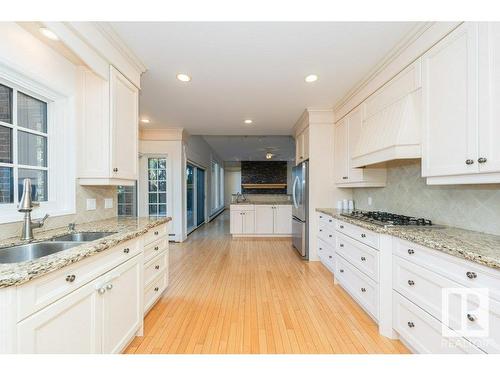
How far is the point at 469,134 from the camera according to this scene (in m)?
1.49

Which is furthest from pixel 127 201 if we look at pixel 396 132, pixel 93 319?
pixel 396 132

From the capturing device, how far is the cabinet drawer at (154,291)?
2.14 metres

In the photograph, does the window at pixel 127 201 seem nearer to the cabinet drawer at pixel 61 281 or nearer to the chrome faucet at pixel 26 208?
the chrome faucet at pixel 26 208

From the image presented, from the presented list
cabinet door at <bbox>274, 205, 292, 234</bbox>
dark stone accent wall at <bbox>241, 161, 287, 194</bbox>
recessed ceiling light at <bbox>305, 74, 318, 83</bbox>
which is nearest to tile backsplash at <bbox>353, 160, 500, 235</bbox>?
recessed ceiling light at <bbox>305, 74, 318, 83</bbox>

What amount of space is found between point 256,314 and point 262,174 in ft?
27.1

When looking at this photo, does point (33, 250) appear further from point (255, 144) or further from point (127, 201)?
point (255, 144)

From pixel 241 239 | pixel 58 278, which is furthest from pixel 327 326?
pixel 241 239

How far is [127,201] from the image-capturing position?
4.97 m

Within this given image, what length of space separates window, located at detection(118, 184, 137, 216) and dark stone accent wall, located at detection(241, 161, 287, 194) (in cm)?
557

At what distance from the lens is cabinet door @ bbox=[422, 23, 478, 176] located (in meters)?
1.47

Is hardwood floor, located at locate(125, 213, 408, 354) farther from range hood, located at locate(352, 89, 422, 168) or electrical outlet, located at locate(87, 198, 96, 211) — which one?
range hood, located at locate(352, 89, 422, 168)

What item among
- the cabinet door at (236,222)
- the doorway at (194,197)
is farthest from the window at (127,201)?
the cabinet door at (236,222)

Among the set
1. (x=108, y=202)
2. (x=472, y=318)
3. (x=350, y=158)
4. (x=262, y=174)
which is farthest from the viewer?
(x=262, y=174)

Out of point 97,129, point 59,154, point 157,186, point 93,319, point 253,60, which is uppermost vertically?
point 253,60
